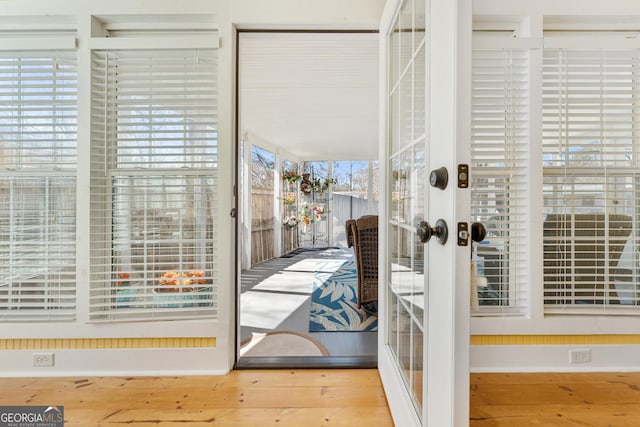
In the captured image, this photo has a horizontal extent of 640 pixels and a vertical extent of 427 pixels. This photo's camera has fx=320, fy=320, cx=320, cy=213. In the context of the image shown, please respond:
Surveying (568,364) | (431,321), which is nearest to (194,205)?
(431,321)

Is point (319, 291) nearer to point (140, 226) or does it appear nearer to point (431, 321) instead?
point (140, 226)

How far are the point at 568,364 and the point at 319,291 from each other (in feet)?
8.15

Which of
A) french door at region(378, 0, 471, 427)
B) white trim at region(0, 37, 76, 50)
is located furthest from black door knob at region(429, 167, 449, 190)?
white trim at region(0, 37, 76, 50)

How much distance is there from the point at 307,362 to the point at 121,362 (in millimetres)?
1100

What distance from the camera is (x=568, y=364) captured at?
193 cm

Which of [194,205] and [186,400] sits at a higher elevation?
[194,205]

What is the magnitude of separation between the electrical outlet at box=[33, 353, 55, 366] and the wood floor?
0.28ft

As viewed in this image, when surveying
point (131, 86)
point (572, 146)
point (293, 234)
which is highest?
point (131, 86)

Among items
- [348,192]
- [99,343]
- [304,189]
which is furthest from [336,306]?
[348,192]

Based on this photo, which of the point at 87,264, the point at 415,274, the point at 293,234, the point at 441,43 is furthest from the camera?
the point at 293,234

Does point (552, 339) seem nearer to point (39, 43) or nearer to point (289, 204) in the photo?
point (39, 43)

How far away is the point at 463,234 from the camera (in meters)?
0.88

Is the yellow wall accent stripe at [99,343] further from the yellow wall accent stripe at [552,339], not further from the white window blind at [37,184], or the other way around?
the yellow wall accent stripe at [552,339]

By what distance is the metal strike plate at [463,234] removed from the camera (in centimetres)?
88
